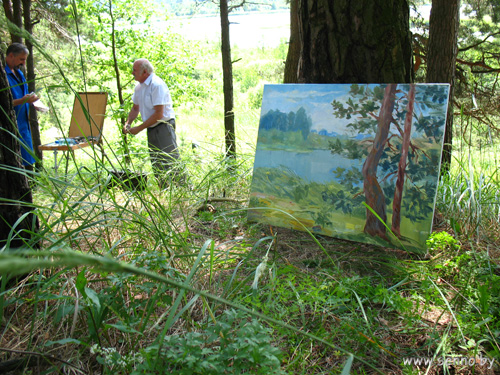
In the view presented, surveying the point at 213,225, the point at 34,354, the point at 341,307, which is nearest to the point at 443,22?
the point at 213,225

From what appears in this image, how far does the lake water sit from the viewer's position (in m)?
2.21

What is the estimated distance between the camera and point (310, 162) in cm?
229

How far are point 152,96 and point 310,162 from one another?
8.50ft

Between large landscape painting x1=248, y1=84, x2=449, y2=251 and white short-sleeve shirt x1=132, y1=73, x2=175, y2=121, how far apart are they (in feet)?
6.80

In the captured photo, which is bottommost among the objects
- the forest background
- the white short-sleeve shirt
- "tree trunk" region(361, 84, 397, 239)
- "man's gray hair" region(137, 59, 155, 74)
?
the forest background

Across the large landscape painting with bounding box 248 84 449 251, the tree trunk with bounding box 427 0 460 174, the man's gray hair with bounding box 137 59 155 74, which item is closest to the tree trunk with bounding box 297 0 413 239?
the large landscape painting with bounding box 248 84 449 251

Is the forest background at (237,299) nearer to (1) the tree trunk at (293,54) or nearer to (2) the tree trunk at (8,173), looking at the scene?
(2) the tree trunk at (8,173)

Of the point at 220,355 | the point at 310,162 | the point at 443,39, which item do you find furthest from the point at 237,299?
the point at 443,39

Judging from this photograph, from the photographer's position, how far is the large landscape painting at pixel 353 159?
197 centimetres

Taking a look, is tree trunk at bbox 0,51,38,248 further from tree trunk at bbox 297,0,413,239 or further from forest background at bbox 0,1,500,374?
tree trunk at bbox 297,0,413,239

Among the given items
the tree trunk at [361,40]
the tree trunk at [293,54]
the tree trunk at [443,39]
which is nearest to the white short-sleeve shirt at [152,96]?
the tree trunk at [293,54]

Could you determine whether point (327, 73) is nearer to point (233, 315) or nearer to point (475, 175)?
point (475, 175)

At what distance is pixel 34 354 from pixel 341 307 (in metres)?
1.13

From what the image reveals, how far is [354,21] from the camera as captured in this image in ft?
7.52
